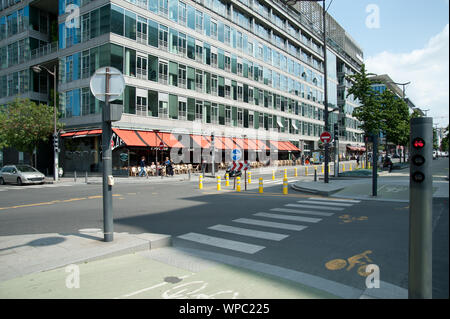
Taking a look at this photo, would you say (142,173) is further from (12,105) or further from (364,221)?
(364,221)

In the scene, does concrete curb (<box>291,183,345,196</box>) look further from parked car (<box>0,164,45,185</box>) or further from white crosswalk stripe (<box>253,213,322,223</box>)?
parked car (<box>0,164,45,185</box>)

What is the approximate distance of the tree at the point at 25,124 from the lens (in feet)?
93.9

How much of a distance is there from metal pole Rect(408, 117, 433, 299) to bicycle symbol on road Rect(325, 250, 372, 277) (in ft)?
5.75

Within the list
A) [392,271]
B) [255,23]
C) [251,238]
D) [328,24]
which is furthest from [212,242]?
Result: [328,24]

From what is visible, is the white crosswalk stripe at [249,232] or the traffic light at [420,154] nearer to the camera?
the traffic light at [420,154]

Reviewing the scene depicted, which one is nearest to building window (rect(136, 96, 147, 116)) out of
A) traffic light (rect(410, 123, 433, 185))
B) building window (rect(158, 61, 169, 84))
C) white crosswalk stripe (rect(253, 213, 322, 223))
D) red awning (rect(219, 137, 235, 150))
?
building window (rect(158, 61, 169, 84))

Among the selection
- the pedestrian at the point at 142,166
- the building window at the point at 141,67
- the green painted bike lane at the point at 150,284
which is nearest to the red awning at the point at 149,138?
the pedestrian at the point at 142,166

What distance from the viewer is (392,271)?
4.79 meters

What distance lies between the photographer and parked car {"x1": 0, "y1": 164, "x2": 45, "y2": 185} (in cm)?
2323

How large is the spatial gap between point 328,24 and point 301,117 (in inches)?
1106

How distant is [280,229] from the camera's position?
7727 mm

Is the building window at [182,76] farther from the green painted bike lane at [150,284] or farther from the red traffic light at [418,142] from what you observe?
the red traffic light at [418,142]

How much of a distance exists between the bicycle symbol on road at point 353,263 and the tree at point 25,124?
102ft

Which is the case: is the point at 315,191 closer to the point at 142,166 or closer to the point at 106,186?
the point at 106,186
